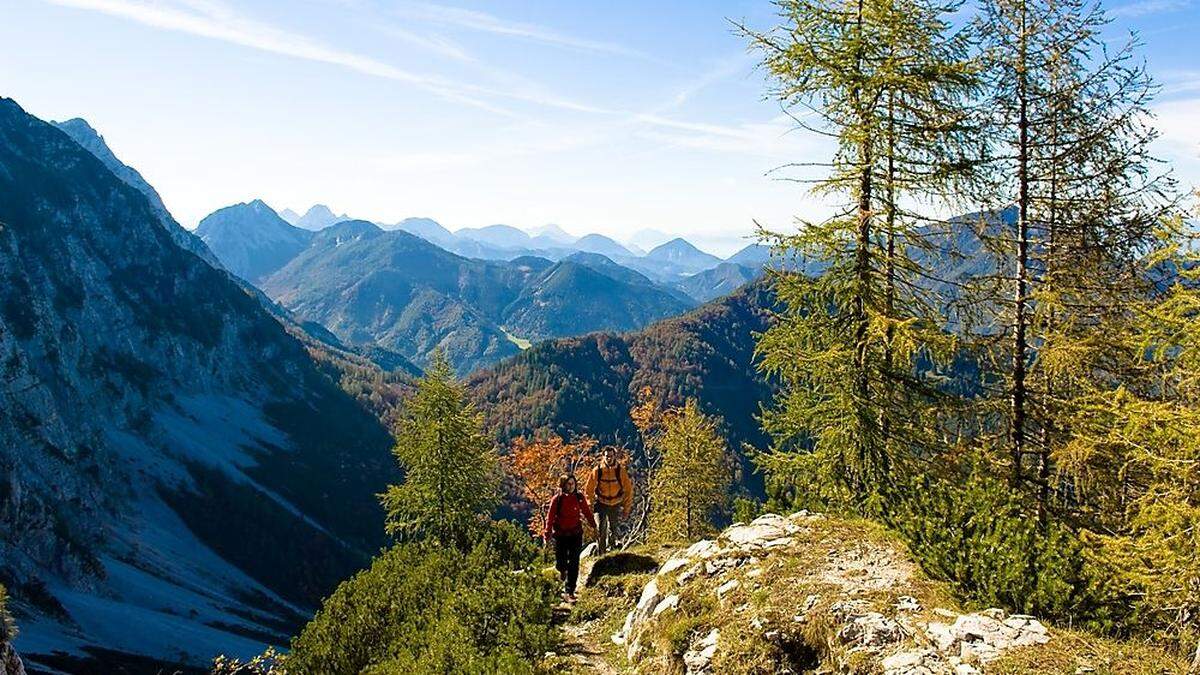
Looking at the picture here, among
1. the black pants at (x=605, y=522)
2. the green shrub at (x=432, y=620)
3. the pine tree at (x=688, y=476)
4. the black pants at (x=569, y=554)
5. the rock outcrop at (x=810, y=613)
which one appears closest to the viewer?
the rock outcrop at (x=810, y=613)

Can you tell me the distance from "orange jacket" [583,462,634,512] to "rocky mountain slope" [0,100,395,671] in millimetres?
68977

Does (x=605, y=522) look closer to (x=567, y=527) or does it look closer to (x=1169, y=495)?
(x=567, y=527)

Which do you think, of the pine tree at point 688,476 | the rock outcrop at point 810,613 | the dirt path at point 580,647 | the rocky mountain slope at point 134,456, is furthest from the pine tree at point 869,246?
the rocky mountain slope at point 134,456

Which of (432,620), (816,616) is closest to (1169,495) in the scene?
(816,616)

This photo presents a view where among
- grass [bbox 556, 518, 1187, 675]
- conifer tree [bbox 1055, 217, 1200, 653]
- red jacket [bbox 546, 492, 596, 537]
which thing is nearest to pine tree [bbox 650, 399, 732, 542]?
red jacket [bbox 546, 492, 596, 537]

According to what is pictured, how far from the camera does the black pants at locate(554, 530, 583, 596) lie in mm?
14023

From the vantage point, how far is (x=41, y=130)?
188 meters

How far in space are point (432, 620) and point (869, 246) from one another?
1025cm

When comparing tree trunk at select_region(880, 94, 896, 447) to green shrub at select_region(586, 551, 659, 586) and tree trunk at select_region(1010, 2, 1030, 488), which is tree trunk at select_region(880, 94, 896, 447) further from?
green shrub at select_region(586, 551, 659, 586)

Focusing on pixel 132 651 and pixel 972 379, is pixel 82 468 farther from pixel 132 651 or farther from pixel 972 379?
pixel 972 379

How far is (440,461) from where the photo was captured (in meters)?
29.5

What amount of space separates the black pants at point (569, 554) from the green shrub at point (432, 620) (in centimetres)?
112

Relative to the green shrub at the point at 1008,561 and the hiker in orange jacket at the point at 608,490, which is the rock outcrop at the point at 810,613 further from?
the hiker in orange jacket at the point at 608,490

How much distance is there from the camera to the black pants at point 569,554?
1402 centimetres
